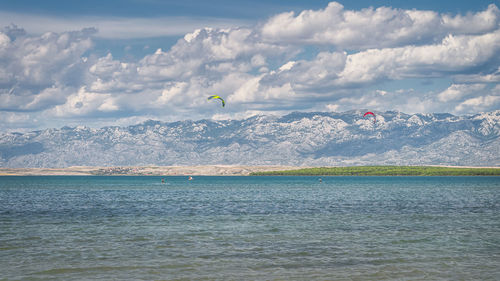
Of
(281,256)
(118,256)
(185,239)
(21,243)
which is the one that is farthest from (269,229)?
(21,243)

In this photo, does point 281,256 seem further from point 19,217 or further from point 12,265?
point 19,217

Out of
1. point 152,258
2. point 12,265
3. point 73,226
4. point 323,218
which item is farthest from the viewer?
point 323,218

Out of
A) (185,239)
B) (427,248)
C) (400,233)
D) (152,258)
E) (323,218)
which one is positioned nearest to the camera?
(152,258)

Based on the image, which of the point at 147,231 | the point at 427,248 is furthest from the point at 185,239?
the point at 427,248

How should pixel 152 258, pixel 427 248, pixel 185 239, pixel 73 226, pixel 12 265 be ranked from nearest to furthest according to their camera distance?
pixel 12 265 < pixel 152 258 < pixel 427 248 < pixel 185 239 < pixel 73 226

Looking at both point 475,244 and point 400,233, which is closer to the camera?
point 475,244

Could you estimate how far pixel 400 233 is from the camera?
5478cm

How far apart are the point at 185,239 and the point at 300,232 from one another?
41.6ft

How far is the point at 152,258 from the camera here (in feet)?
134

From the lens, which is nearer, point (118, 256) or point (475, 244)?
point (118, 256)

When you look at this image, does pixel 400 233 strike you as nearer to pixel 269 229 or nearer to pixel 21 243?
pixel 269 229

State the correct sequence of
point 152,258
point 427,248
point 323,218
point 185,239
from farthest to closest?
point 323,218
point 185,239
point 427,248
point 152,258

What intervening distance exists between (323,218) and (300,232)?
Answer: 15.9 meters

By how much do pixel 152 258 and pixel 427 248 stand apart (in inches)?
937
